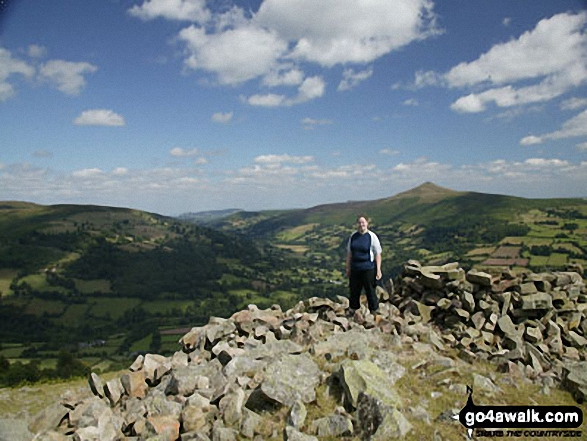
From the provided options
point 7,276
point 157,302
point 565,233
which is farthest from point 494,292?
point 7,276

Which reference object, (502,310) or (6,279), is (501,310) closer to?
(502,310)

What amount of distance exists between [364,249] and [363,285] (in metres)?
1.65

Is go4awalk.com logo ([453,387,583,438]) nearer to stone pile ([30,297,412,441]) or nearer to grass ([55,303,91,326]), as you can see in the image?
stone pile ([30,297,412,441])

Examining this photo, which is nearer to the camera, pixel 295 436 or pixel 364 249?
pixel 295 436

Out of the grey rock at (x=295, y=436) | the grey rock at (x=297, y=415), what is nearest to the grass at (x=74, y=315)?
the grey rock at (x=297, y=415)

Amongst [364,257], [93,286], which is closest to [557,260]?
[364,257]

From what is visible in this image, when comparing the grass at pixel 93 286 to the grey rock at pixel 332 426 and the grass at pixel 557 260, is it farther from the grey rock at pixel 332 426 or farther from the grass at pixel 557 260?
the grey rock at pixel 332 426

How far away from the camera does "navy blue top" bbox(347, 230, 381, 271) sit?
1313 cm

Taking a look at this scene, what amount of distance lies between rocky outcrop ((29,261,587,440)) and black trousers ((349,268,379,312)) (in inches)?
20.1

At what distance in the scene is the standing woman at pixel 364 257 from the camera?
13.1 metres

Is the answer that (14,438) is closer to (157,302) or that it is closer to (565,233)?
(157,302)

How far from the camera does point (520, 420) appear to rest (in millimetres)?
7789

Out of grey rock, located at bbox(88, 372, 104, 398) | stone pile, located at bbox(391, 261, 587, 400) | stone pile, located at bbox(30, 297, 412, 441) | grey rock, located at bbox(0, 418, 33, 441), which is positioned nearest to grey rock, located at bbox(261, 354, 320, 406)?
stone pile, located at bbox(30, 297, 412, 441)

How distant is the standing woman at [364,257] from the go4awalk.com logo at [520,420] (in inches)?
221
